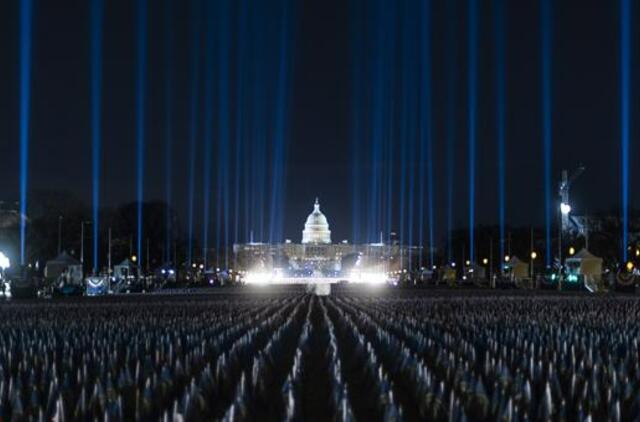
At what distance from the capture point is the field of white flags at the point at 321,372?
1033 centimetres

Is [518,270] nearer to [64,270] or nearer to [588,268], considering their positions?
[588,268]

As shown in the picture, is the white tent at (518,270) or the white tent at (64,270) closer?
the white tent at (64,270)

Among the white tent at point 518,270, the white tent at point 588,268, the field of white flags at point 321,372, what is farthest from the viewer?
the white tent at point 518,270

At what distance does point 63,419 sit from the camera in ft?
31.4

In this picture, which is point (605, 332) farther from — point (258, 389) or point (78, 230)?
point (78, 230)

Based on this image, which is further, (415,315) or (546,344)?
(415,315)

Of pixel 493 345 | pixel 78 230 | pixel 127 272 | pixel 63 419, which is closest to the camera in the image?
pixel 63 419

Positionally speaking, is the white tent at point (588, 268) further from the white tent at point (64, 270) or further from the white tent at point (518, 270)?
the white tent at point (64, 270)

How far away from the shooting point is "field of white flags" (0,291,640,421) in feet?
33.9

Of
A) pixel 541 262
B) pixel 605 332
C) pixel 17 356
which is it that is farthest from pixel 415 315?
pixel 541 262

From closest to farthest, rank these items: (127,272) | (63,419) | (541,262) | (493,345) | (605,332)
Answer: (63,419) → (493,345) → (605,332) → (127,272) → (541,262)

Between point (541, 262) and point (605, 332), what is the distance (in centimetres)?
12806

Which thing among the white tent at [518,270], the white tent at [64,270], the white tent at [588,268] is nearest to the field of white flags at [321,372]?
the white tent at [64,270]

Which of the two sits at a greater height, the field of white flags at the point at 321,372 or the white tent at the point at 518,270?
the field of white flags at the point at 321,372
